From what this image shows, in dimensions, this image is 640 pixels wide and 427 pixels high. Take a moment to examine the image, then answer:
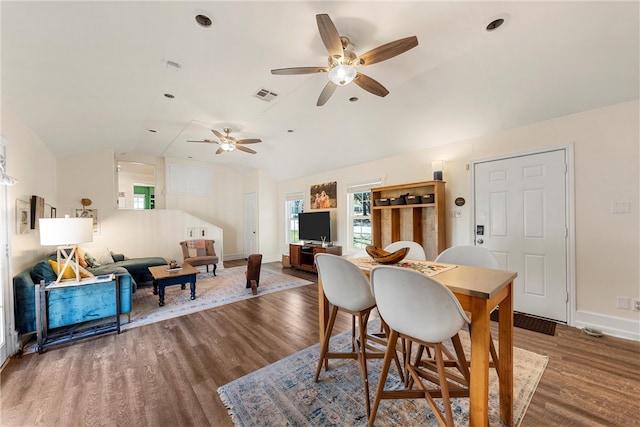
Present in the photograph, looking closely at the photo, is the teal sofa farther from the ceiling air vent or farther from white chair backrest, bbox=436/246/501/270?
white chair backrest, bbox=436/246/501/270

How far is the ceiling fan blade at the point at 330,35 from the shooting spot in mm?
1602

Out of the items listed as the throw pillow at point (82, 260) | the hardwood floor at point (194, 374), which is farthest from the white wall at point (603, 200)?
the throw pillow at point (82, 260)

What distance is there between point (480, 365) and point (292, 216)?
6.26 m

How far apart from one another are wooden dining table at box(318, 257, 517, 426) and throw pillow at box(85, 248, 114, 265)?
5108 millimetres

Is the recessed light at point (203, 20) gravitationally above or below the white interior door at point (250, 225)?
above

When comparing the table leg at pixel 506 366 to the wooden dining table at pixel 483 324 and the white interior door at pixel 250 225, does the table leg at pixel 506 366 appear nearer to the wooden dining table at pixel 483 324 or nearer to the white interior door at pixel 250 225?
the wooden dining table at pixel 483 324

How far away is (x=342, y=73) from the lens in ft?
6.75

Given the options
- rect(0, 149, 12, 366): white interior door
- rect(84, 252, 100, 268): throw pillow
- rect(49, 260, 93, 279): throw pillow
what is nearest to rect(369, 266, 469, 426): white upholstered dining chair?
rect(0, 149, 12, 366): white interior door

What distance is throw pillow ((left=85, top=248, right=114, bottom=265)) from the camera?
4504 millimetres

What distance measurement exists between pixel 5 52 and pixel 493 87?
446 cm

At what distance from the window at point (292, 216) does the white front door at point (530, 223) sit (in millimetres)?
4606

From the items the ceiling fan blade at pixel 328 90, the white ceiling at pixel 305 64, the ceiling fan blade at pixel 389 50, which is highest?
the white ceiling at pixel 305 64

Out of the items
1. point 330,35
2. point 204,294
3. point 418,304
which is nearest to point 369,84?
point 330,35

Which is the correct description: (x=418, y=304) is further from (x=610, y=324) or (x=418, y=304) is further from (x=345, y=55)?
(x=610, y=324)
